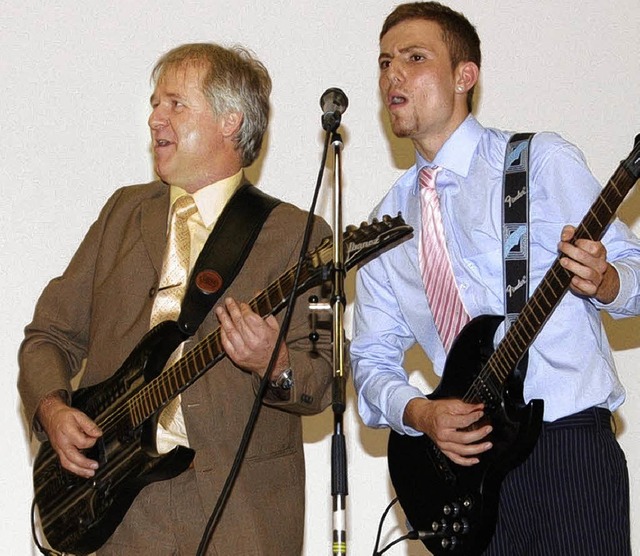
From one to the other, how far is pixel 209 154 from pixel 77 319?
2.15 feet

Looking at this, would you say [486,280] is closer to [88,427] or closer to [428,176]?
[428,176]

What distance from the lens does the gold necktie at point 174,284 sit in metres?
3.73

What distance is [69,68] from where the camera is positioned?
5098 mm

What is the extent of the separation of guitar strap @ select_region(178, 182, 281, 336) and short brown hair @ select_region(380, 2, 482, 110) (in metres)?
0.65

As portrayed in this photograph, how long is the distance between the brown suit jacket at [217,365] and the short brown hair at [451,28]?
63 centimetres

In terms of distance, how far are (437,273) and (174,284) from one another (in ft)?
2.58

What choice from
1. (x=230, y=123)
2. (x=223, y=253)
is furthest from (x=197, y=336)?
(x=230, y=123)

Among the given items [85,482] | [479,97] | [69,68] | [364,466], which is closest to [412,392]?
[85,482]

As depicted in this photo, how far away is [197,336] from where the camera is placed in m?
3.77

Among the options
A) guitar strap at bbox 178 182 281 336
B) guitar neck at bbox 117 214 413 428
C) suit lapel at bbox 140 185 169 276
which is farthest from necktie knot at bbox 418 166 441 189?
suit lapel at bbox 140 185 169 276

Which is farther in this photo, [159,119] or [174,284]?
[159,119]

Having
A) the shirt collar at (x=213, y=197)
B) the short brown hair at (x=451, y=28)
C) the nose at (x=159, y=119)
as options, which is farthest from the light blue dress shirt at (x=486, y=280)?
the nose at (x=159, y=119)

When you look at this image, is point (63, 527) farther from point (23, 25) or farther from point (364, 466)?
point (23, 25)

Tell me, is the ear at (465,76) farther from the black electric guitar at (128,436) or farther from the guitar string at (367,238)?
the black electric guitar at (128,436)
